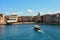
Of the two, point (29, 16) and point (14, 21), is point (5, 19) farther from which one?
point (29, 16)

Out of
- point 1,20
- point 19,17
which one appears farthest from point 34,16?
point 1,20

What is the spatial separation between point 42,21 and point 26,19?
895cm

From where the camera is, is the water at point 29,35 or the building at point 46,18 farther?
the building at point 46,18

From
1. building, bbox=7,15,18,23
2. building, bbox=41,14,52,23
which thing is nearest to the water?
building, bbox=7,15,18,23

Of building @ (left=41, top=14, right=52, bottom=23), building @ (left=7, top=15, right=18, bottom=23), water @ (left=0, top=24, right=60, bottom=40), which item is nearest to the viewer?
water @ (left=0, top=24, right=60, bottom=40)

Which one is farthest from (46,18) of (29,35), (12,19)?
(29,35)

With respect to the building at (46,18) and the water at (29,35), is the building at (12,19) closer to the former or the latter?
the building at (46,18)

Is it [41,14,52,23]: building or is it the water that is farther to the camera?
[41,14,52,23]: building

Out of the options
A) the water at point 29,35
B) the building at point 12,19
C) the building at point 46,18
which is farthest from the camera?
the building at point 46,18

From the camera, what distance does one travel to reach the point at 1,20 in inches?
3169

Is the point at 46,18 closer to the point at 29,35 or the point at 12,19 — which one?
the point at 12,19

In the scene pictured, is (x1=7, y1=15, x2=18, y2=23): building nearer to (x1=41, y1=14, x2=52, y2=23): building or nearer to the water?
(x1=41, y1=14, x2=52, y2=23): building

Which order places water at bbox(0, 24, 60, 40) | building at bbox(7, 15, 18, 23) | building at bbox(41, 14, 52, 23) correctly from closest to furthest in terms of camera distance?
water at bbox(0, 24, 60, 40), building at bbox(7, 15, 18, 23), building at bbox(41, 14, 52, 23)

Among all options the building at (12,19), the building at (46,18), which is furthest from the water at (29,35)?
the building at (46,18)
